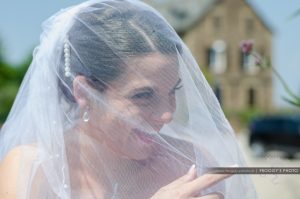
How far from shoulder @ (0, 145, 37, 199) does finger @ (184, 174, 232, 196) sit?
0.43 metres

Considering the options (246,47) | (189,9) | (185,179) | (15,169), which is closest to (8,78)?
(189,9)

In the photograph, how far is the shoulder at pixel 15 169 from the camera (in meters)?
1.87

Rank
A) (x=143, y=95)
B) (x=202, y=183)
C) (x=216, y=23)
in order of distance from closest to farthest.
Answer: (x=202, y=183) → (x=143, y=95) → (x=216, y=23)

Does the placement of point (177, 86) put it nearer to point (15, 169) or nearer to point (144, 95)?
point (144, 95)

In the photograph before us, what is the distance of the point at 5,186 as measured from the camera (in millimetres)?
1875

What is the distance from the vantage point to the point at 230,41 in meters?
40.9

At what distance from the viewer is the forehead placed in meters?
1.80

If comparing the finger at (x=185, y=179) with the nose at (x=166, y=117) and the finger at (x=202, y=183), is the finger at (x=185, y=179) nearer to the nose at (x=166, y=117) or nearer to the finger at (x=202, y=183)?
the finger at (x=202, y=183)

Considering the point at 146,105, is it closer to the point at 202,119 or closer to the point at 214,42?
the point at 202,119

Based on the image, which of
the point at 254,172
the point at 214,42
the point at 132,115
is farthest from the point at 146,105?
the point at 214,42

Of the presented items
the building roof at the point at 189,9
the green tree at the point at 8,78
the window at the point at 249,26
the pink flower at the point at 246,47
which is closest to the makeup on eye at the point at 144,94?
the pink flower at the point at 246,47

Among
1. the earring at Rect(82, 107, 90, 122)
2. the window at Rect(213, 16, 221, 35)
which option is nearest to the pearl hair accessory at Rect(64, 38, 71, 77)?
the earring at Rect(82, 107, 90, 122)

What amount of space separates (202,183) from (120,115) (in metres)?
0.28

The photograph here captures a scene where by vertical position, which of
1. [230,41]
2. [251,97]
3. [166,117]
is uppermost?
[166,117]
